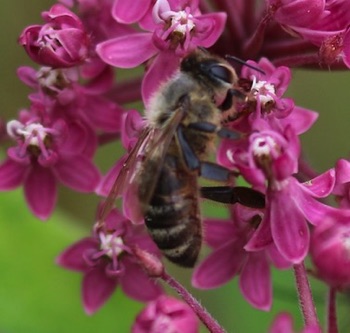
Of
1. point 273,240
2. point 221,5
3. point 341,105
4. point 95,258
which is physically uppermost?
point 221,5

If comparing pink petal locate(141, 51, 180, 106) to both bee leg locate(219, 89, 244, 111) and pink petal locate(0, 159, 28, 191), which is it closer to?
bee leg locate(219, 89, 244, 111)

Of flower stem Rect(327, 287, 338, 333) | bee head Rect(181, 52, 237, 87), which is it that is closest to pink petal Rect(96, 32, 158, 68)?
bee head Rect(181, 52, 237, 87)

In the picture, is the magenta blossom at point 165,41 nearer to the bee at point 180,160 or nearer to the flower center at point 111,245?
the bee at point 180,160

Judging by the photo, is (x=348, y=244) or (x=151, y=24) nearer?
(x=348, y=244)

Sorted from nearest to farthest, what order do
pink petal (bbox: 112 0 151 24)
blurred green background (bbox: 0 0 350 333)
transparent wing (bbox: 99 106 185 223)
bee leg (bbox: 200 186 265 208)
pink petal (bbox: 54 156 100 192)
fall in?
transparent wing (bbox: 99 106 185 223)
bee leg (bbox: 200 186 265 208)
pink petal (bbox: 112 0 151 24)
pink petal (bbox: 54 156 100 192)
blurred green background (bbox: 0 0 350 333)

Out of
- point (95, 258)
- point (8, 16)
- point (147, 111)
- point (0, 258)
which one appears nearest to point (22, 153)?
point (95, 258)

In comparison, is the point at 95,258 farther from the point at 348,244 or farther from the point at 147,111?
the point at 348,244
